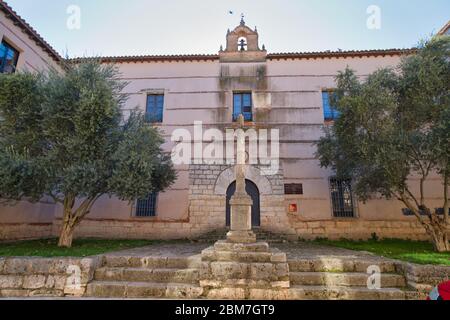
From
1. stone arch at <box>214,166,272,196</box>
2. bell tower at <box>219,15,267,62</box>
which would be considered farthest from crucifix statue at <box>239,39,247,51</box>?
stone arch at <box>214,166,272,196</box>

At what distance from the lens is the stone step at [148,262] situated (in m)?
5.07

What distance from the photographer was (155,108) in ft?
36.6

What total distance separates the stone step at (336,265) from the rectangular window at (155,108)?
854 cm

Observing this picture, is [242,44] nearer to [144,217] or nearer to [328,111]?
[328,111]

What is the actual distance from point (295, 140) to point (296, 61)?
400 cm

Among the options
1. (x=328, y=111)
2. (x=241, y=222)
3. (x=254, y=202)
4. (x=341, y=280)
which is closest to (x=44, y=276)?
(x=241, y=222)

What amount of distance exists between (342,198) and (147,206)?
8289mm

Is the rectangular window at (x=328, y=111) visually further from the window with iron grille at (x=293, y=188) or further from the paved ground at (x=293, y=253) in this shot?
the paved ground at (x=293, y=253)

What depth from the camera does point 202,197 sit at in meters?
9.81

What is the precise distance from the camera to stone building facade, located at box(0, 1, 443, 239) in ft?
30.9

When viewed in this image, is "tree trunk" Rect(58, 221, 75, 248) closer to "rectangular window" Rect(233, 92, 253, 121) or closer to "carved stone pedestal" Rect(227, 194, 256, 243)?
"carved stone pedestal" Rect(227, 194, 256, 243)

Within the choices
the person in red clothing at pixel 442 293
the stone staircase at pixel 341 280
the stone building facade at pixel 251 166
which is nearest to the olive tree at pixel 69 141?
the stone building facade at pixel 251 166
